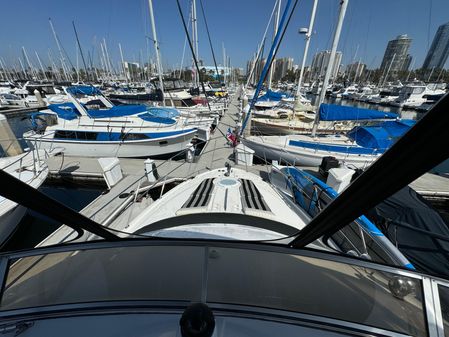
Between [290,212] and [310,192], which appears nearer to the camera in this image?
[290,212]

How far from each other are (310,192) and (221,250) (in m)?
4.17

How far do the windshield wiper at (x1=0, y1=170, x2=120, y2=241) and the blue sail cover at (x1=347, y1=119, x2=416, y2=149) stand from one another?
903 centimetres

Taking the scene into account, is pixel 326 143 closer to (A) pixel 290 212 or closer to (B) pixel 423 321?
(A) pixel 290 212

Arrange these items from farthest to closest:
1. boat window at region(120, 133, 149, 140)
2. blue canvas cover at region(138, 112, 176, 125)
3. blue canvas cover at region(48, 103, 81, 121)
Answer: blue canvas cover at region(138, 112, 176, 125)
blue canvas cover at region(48, 103, 81, 121)
boat window at region(120, 133, 149, 140)

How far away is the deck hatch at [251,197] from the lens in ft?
10.0

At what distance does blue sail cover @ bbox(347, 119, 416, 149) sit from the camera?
23.9 ft

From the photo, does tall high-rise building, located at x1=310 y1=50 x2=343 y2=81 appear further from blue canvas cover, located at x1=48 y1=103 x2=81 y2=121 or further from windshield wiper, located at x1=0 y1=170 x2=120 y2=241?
blue canvas cover, located at x1=48 y1=103 x2=81 y2=121

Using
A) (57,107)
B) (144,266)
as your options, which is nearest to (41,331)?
(144,266)

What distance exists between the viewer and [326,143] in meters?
8.47

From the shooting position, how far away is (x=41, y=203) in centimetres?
101

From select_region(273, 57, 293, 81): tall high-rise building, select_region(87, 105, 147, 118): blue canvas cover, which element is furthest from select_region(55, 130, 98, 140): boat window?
select_region(273, 57, 293, 81): tall high-rise building

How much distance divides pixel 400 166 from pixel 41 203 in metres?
1.61

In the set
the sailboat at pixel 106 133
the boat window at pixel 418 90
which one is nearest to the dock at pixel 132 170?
the sailboat at pixel 106 133

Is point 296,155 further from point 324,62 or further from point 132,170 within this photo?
point 324,62
